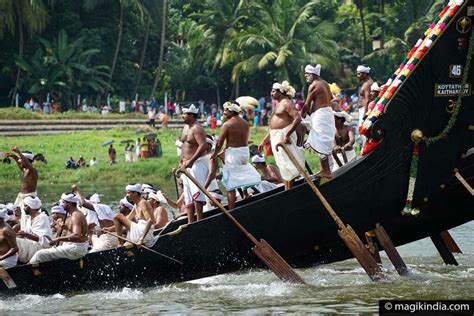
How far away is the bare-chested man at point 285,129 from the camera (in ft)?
47.8

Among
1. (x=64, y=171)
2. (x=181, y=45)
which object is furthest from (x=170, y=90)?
(x=64, y=171)

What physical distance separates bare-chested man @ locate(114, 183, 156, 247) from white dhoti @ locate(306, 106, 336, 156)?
227cm

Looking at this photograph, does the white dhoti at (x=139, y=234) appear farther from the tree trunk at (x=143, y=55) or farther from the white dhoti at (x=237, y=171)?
the tree trunk at (x=143, y=55)

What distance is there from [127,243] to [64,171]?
21382 mm

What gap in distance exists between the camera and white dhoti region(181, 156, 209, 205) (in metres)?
15.0

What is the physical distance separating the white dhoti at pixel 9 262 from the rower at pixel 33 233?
30 cm

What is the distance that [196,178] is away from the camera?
1515 centimetres

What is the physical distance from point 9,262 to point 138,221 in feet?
5.57

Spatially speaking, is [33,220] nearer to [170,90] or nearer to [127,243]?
[127,243]

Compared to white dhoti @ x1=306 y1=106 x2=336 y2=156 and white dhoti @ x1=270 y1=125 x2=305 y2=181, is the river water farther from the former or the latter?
white dhoti @ x1=306 y1=106 x2=336 y2=156

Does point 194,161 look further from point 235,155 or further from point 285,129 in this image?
point 285,129

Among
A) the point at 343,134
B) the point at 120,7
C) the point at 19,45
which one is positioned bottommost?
the point at 343,134

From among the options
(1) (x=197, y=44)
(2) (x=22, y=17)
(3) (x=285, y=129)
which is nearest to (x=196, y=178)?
(3) (x=285, y=129)

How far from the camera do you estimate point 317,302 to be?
1409 cm
